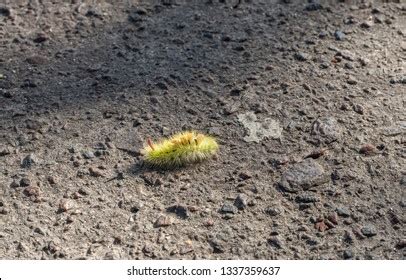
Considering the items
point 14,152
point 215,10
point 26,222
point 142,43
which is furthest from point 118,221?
point 215,10

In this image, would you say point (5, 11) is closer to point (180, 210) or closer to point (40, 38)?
point (40, 38)

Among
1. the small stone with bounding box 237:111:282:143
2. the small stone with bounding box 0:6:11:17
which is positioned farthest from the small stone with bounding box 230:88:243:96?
the small stone with bounding box 0:6:11:17

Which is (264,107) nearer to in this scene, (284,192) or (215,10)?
(284,192)

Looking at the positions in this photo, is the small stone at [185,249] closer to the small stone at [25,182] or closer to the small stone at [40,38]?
the small stone at [25,182]

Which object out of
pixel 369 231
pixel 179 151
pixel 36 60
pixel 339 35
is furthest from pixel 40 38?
pixel 369 231

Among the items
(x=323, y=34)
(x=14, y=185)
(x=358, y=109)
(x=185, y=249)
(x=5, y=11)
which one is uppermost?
(x=323, y=34)

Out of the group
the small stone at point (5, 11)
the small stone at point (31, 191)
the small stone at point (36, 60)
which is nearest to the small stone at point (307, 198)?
the small stone at point (31, 191)
